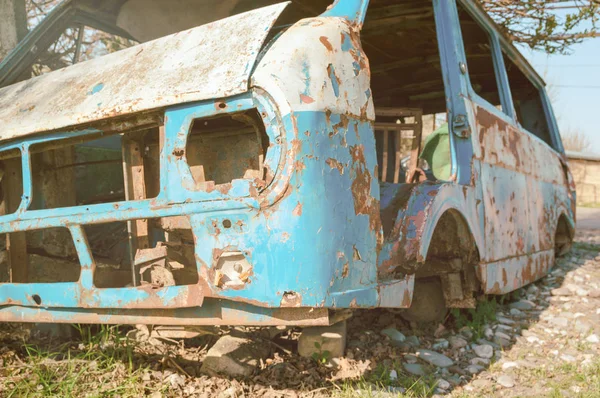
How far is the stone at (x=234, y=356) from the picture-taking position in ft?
7.99

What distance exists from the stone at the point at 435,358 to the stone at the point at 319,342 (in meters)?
0.58

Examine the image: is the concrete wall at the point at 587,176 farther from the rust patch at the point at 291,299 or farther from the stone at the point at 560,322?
the rust patch at the point at 291,299

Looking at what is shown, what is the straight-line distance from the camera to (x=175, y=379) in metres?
2.38

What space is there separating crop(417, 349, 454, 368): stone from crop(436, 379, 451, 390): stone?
0.83 feet

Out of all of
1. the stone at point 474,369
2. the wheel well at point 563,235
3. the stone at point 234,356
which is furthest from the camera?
the wheel well at point 563,235

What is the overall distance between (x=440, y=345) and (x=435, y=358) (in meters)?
0.27

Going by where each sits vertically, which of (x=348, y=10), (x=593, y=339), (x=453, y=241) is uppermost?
(x=348, y=10)

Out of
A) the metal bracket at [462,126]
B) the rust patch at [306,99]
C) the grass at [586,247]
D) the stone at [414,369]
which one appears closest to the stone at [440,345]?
the stone at [414,369]

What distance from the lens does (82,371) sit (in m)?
2.38

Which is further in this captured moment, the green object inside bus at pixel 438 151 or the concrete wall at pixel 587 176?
the concrete wall at pixel 587 176

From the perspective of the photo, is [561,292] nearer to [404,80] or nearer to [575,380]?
[575,380]

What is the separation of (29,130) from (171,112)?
2.30ft

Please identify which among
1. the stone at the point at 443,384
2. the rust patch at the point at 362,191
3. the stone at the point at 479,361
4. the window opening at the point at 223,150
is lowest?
the stone at the point at 479,361

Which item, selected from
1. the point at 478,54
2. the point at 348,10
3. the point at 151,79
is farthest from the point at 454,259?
the point at 478,54
